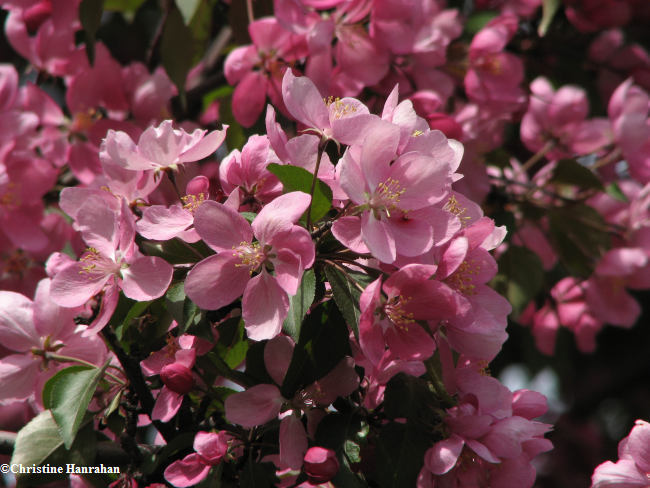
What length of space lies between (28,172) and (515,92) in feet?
4.07

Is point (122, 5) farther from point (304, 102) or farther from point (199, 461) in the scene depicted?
point (199, 461)

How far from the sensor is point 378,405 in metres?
1.13

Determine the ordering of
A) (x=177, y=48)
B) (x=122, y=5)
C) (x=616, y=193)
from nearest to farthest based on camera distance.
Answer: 1. (x=177, y=48)
2. (x=616, y=193)
3. (x=122, y=5)

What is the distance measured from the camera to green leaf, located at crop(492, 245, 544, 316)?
185 centimetres

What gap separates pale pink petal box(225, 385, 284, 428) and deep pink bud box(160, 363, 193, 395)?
6 centimetres

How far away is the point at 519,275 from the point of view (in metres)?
1.86

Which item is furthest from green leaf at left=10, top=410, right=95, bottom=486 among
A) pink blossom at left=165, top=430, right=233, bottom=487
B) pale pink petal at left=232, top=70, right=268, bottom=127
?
pale pink petal at left=232, top=70, right=268, bottom=127

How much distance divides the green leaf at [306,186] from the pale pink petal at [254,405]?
0.85 ft

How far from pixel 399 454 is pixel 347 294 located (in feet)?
0.84

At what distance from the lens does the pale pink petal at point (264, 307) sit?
96cm

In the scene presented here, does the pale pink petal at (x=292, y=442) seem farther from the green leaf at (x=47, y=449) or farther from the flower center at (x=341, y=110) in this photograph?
the flower center at (x=341, y=110)

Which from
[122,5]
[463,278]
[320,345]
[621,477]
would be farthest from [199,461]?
[122,5]

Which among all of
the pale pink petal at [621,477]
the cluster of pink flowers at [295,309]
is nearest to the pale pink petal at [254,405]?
the cluster of pink flowers at [295,309]

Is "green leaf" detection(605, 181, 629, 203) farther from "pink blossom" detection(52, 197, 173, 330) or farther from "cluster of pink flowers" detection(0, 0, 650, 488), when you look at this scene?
"pink blossom" detection(52, 197, 173, 330)
